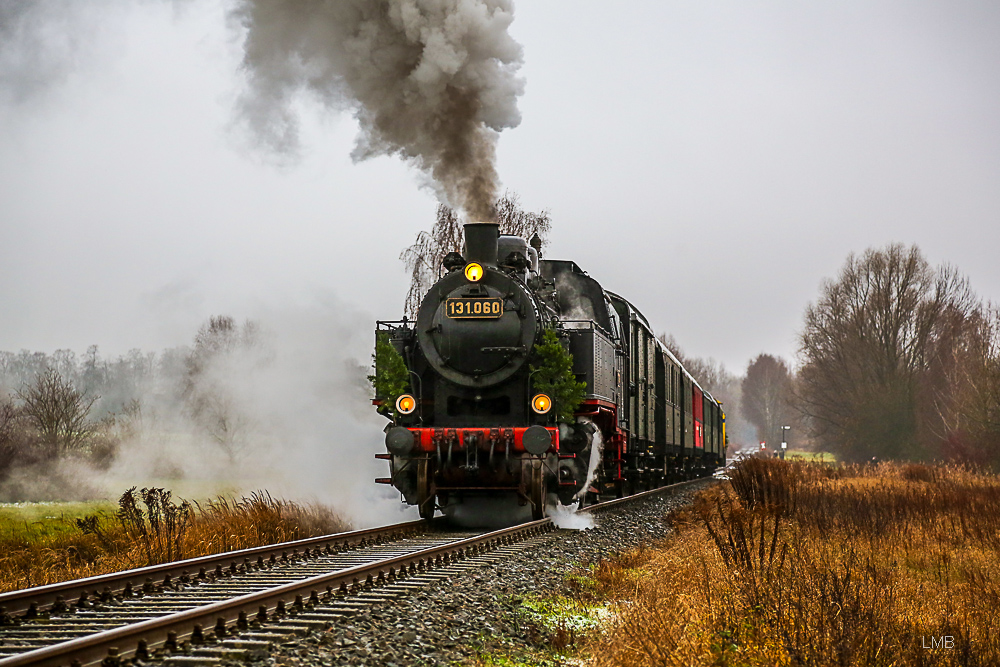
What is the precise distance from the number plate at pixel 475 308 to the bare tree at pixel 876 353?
87.3 feet

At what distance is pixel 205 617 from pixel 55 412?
15922mm

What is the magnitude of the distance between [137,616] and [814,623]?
3.94 m

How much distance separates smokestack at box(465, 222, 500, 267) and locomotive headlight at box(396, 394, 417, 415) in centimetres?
188

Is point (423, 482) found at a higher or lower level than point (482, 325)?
lower

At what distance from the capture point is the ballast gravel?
474 cm

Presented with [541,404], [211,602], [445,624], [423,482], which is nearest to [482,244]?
[541,404]

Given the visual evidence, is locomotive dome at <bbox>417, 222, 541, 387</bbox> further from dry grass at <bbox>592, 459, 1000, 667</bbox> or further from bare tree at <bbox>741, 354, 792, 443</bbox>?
bare tree at <bbox>741, 354, 792, 443</bbox>

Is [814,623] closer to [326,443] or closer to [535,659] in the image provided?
[535,659]

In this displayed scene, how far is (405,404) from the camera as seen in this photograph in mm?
11375

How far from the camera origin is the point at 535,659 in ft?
16.6

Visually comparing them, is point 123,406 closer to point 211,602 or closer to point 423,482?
point 423,482

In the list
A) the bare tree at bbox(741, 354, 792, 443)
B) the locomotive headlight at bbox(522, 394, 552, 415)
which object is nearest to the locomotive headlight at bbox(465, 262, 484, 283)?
the locomotive headlight at bbox(522, 394, 552, 415)

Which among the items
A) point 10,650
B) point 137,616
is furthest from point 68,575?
point 10,650

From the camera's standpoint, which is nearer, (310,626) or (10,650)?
(10,650)
